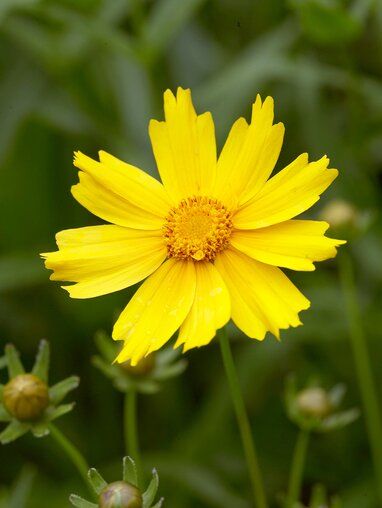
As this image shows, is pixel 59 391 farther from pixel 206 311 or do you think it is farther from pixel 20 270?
pixel 20 270

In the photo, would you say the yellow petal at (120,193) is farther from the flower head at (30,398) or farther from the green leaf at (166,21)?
the green leaf at (166,21)

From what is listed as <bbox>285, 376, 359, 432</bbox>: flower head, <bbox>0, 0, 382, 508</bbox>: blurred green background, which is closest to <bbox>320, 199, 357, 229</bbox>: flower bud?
<bbox>285, 376, 359, 432</bbox>: flower head

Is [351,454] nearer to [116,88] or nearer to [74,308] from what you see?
[74,308]

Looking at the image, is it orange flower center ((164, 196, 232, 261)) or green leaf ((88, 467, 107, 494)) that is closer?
green leaf ((88, 467, 107, 494))

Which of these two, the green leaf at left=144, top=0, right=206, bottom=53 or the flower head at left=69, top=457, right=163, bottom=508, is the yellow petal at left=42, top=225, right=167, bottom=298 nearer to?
the flower head at left=69, top=457, right=163, bottom=508

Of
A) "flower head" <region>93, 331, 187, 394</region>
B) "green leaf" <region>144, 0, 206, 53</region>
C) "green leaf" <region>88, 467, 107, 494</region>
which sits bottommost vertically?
"green leaf" <region>88, 467, 107, 494</region>

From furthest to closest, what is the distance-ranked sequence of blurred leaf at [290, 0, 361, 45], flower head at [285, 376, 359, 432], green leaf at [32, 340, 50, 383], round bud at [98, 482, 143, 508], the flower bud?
blurred leaf at [290, 0, 361, 45] → the flower bud → flower head at [285, 376, 359, 432] → green leaf at [32, 340, 50, 383] → round bud at [98, 482, 143, 508]

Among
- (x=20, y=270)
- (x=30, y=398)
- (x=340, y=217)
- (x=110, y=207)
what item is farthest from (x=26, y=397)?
(x=20, y=270)

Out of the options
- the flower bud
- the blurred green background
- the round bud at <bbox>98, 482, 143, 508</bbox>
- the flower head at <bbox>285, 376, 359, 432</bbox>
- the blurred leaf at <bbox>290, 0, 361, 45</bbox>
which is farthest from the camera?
the blurred green background
